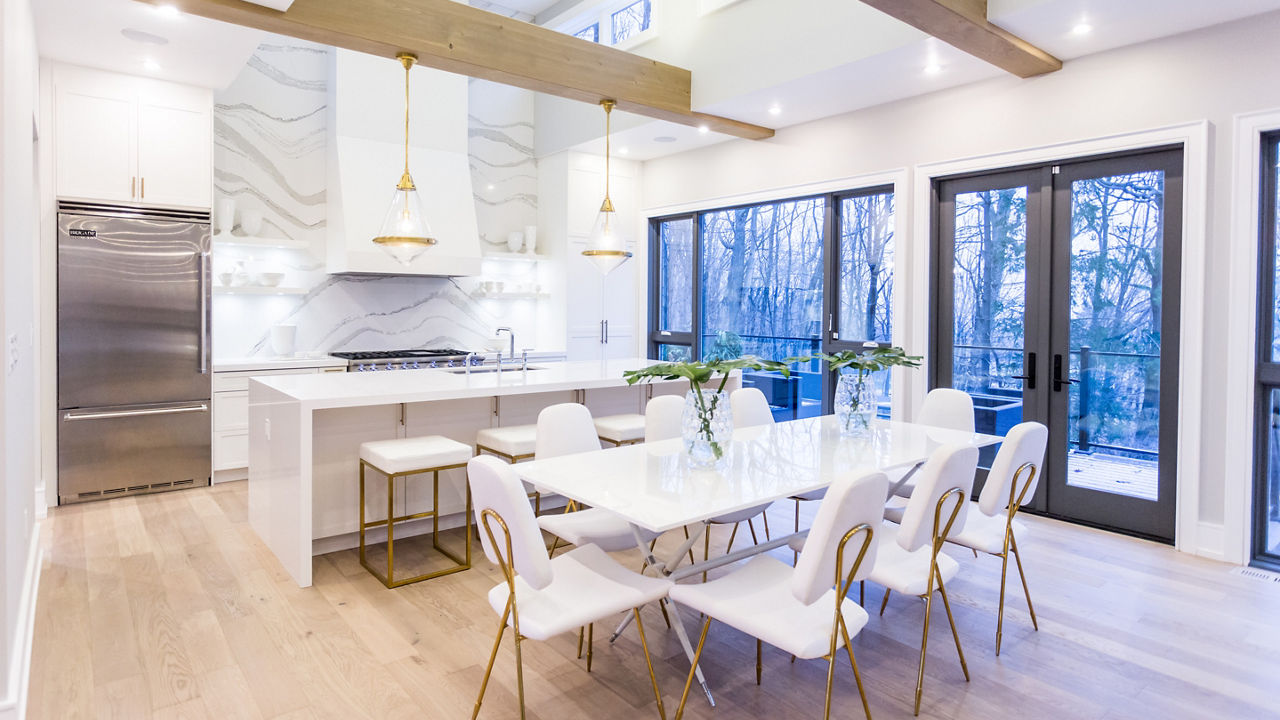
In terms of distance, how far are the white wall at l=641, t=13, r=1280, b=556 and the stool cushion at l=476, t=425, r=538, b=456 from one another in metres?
2.70

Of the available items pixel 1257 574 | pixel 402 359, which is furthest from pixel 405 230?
pixel 1257 574

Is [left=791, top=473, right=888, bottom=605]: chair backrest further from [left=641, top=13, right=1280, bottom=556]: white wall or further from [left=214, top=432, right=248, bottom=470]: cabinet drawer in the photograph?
[left=214, top=432, right=248, bottom=470]: cabinet drawer

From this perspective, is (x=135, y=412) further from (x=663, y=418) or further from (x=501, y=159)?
(x=501, y=159)

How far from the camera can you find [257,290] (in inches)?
219

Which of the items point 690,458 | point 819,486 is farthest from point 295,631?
point 819,486

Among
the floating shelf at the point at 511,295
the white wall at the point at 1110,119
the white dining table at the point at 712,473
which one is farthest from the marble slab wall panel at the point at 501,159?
the white dining table at the point at 712,473

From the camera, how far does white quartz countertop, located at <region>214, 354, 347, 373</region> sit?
512 cm

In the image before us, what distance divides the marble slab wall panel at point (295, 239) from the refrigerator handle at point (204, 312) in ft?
1.99

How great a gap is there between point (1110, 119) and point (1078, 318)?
1.09 metres

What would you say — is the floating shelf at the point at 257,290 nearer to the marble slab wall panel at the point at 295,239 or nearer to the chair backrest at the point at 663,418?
the marble slab wall panel at the point at 295,239

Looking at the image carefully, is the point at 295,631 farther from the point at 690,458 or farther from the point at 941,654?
the point at 941,654

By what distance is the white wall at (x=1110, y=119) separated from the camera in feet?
12.0

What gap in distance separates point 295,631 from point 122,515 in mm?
2281

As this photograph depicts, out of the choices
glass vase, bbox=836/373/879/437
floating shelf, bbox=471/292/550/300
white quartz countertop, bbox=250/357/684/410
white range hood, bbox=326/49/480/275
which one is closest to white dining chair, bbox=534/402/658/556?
white quartz countertop, bbox=250/357/684/410
